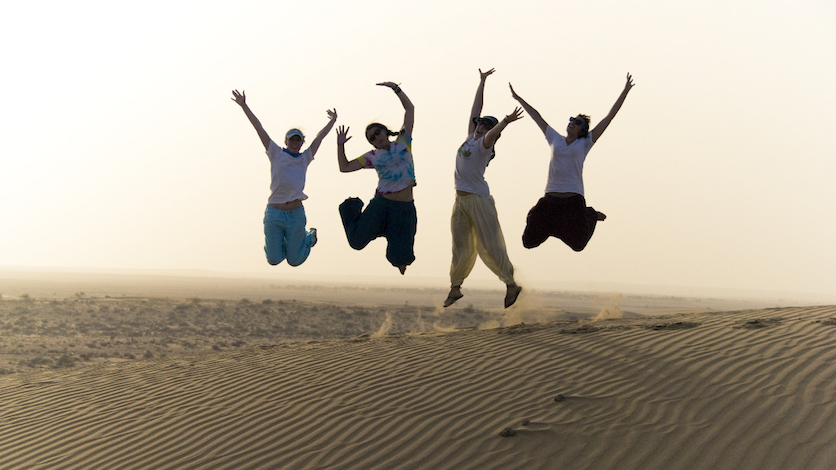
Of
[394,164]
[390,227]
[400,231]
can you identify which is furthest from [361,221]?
[394,164]

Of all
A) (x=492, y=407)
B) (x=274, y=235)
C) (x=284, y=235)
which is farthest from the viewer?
(x=284, y=235)

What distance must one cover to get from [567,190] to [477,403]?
324cm

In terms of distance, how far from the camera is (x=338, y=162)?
8305mm

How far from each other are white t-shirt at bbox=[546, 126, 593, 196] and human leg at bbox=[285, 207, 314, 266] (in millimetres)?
3275

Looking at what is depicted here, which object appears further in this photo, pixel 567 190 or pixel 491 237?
pixel 491 237

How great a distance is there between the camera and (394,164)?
8.31m

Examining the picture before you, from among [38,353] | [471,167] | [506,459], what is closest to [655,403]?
[506,459]

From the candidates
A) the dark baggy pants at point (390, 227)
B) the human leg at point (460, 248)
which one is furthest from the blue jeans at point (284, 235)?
the human leg at point (460, 248)

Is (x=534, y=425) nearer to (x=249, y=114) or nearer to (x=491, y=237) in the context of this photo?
(x=491, y=237)

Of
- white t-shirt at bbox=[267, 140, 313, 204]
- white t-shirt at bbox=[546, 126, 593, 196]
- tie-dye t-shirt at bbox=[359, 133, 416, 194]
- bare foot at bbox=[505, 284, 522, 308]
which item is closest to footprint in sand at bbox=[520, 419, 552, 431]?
bare foot at bbox=[505, 284, 522, 308]

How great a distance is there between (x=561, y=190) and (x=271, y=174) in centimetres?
368

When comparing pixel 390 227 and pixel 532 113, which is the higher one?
pixel 532 113

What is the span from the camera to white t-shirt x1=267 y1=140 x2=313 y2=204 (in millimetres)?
8695

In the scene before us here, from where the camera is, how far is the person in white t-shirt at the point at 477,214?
8133 mm
